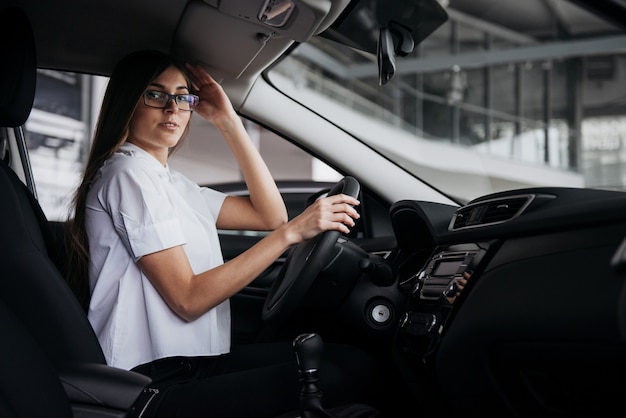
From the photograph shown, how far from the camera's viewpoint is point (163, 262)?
59.5 inches

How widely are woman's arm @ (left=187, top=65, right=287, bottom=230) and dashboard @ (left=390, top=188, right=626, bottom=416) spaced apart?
53 cm

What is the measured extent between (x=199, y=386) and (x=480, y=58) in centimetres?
1319

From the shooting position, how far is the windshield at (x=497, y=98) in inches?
452

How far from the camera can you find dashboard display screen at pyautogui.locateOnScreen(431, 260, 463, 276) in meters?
1.52

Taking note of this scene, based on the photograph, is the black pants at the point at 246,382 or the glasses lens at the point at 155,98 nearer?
the black pants at the point at 246,382

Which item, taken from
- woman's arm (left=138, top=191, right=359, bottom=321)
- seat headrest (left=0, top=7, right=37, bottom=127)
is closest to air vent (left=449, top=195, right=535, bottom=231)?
woman's arm (left=138, top=191, right=359, bottom=321)

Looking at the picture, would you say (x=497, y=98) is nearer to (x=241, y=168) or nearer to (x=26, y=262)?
(x=241, y=168)

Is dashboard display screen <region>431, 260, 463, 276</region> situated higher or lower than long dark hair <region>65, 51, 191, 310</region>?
lower

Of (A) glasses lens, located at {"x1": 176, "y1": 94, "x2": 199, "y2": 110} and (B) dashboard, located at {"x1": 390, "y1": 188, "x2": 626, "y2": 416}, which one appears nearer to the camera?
(B) dashboard, located at {"x1": 390, "y1": 188, "x2": 626, "y2": 416}

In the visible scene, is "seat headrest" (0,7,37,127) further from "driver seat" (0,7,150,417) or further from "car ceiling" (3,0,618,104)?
"car ceiling" (3,0,618,104)

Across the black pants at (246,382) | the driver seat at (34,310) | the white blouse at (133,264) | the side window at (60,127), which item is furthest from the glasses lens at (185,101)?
the side window at (60,127)

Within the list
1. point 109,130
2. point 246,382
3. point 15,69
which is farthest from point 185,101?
point 246,382

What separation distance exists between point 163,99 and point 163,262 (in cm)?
44

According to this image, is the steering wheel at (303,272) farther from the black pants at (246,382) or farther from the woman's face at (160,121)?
the woman's face at (160,121)
